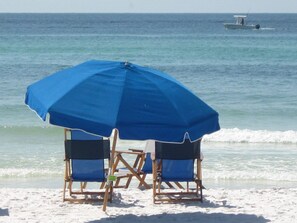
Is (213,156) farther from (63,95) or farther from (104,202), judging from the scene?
(63,95)

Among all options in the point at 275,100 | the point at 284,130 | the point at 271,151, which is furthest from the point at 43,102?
the point at 275,100

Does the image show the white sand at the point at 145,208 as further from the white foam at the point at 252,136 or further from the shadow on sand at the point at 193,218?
the white foam at the point at 252,136

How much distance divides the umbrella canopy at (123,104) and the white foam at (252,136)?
27.8ft

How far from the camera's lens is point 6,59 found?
39.6 metres

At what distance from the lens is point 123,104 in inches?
283

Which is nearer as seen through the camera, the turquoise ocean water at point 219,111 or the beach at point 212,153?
the beach at point 212,153

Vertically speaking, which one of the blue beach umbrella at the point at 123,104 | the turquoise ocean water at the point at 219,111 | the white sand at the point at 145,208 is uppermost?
→ the blue beach umbrella at the point at 123,104

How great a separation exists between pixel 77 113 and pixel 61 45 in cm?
4669

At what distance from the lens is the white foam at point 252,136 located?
1629 centimetres

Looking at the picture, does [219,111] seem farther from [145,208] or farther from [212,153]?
[145,208]

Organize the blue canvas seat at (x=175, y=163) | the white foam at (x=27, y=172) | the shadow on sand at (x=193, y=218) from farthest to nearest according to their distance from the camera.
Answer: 1. the white foam at (x=27, y=172)
2. the blue canvas seat at (x=175, y=163)
3. the shadow on sand at (x=193, y=218)

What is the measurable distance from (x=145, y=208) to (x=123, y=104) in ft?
5.32

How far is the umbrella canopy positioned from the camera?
276 inches

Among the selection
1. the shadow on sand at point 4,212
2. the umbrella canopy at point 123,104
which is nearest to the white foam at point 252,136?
the shadow on sand at point 4,212
